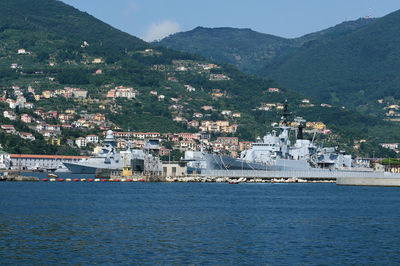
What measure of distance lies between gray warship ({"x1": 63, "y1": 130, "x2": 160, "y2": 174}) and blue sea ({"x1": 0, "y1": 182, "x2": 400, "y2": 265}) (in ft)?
223

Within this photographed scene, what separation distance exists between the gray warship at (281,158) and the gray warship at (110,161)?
13321 mm

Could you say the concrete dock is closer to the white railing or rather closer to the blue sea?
the white railing

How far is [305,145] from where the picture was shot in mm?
142125

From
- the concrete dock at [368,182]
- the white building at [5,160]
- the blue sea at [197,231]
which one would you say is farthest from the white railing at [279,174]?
the white building at [5,160]

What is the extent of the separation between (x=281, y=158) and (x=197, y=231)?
84491mm

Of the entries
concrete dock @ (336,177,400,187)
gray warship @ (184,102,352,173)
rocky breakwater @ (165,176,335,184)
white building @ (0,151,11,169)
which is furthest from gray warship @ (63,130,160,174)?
concrete dock @ (336,177,400,187)

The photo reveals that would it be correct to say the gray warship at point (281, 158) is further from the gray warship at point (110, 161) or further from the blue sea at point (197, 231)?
the blue sea at point (197, 231)

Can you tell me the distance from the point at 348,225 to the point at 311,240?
1006cm

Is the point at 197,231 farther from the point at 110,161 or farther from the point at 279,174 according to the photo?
the point at 110,161

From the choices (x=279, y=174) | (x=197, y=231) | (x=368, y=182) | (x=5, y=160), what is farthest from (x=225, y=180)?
(x=197, y=231)

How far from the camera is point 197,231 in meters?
54.1

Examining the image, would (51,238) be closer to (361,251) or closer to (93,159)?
(361,251)

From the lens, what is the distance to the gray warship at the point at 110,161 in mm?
155250

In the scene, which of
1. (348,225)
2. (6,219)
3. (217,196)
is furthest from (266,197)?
(6,219)
